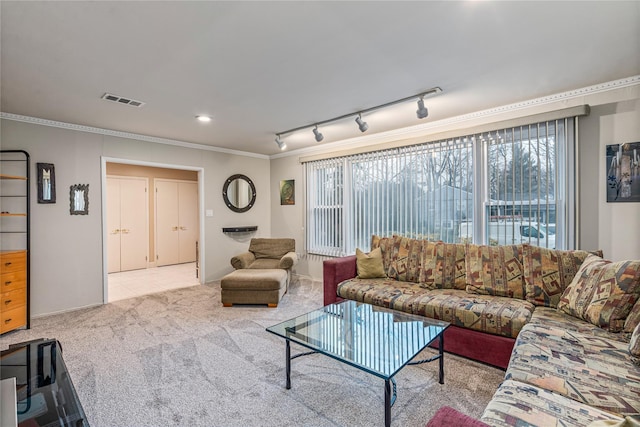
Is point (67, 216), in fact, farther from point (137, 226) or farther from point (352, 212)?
point (352, 212)

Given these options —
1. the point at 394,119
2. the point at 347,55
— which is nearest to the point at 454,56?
the point at 347,55

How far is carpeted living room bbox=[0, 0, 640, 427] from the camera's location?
168 cm

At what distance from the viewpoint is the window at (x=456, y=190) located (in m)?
2.98

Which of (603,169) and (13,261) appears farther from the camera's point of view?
(13,261)

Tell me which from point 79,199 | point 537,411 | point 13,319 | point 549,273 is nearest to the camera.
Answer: point 537,411

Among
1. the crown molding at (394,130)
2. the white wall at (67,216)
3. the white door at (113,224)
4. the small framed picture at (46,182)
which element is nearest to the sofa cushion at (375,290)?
the crown molding at (394,130)

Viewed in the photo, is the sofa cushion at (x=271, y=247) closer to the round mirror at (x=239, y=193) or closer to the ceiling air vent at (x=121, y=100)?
the round mirror at (x=239, y=193)

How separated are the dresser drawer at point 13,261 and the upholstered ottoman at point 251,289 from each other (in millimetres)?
2097

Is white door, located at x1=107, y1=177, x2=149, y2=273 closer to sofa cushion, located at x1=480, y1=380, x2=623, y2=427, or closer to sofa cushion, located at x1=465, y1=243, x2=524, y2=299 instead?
sofa cushion, located at x1=465, y1=243, x2=524, y2=299

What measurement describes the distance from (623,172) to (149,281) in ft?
21.9

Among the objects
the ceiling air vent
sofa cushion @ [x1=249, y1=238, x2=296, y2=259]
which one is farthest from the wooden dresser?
sofa cushion @ [x1=249, y1=238, x2=296, y2=259]

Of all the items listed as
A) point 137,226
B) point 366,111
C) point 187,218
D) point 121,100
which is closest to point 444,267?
point 366,111

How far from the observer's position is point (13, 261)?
312 centimetres

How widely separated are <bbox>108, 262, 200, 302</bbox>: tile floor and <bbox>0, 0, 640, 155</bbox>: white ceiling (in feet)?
8.99
